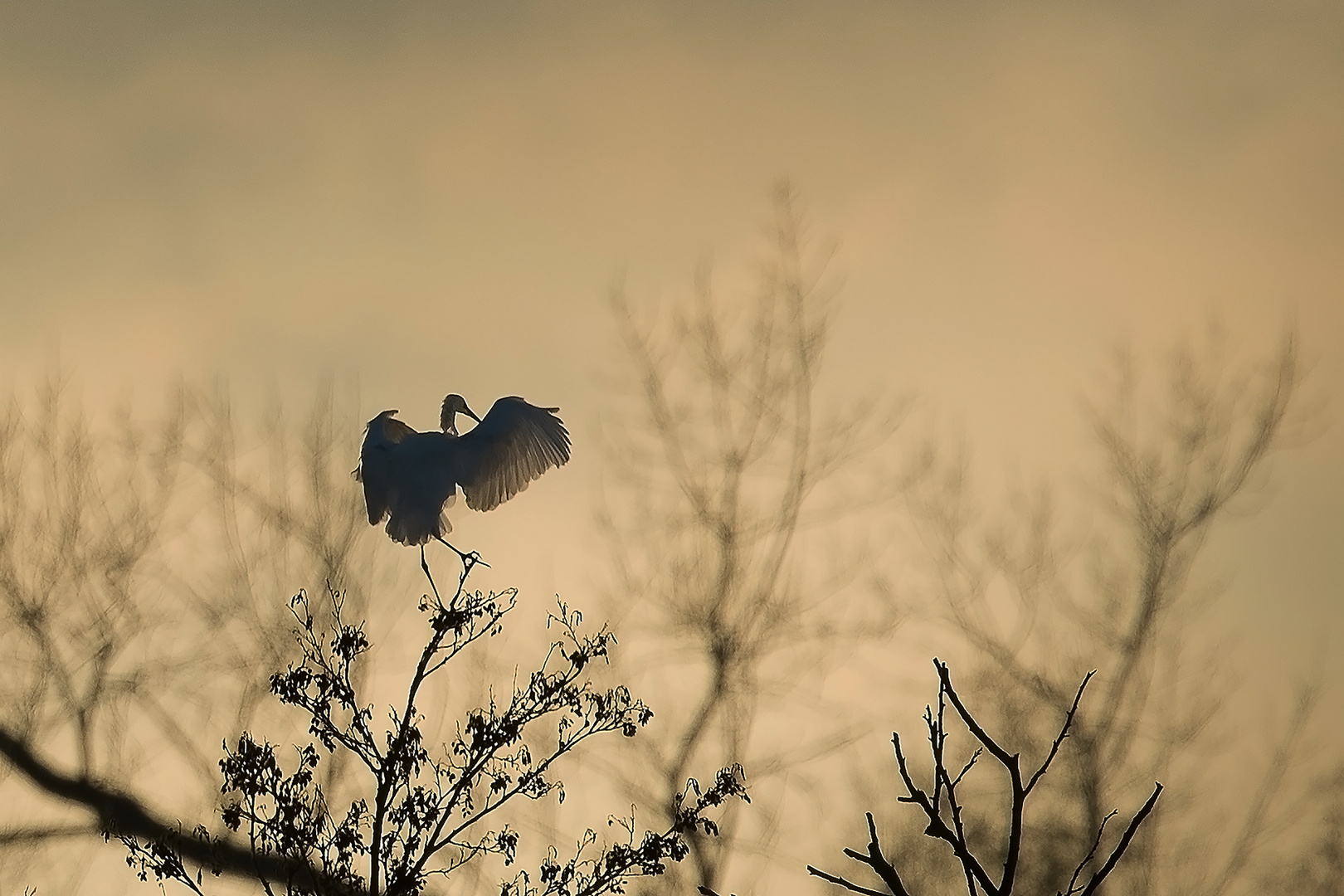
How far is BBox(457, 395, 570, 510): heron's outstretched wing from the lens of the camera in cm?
883

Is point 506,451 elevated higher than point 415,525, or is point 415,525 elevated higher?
point 506,451

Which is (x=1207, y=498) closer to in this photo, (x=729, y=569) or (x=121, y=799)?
(x=729, y=569)

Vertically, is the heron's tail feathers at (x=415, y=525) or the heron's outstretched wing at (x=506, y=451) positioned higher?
the heron's outstretched wing at (x=506, y=451)

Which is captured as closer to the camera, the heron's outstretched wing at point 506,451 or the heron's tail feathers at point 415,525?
the heron's tail feathers at point 415,525

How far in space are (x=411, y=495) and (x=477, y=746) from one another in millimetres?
2341

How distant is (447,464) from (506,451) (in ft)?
1.40

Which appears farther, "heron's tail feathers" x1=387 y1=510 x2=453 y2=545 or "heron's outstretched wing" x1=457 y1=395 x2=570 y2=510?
A: "heron's outstretched wing" x1=457 y1=395 x2=570 y2=510

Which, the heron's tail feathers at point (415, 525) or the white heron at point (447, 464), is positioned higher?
the white heron at point (447, 464)

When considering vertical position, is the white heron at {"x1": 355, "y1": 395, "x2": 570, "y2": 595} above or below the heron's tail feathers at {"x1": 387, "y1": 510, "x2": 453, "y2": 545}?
above

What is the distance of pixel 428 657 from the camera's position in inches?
245

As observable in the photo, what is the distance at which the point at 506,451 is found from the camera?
8.99 meters

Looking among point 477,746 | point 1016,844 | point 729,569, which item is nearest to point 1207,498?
point 729,569

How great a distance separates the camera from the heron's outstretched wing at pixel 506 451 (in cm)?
883

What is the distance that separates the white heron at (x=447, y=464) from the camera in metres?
8.41
